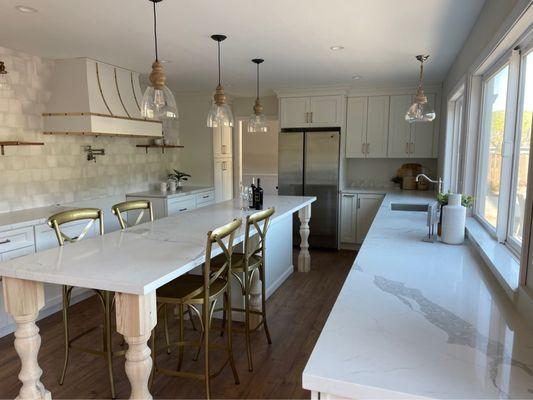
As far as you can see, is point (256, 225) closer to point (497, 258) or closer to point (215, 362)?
point (215, 362)

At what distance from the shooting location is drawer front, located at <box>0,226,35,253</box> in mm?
3009

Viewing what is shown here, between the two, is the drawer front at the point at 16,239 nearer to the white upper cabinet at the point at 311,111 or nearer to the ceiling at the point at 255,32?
the ceiling at the point at 255,32

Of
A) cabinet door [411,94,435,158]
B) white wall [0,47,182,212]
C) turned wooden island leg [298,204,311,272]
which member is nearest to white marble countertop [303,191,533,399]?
turned wooden island leg [298,204,311,272]

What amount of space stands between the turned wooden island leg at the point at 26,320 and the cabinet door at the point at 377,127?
4666 millimetres

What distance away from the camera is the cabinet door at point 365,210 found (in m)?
5.46

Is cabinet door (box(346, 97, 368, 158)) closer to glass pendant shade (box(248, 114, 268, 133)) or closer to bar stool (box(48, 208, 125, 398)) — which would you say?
glass pendant shade (box(248, 114, 268, 133))

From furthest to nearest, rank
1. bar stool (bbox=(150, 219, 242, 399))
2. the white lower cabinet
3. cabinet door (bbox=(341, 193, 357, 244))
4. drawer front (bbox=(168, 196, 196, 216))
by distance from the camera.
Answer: cabinet door (bbox=(341, 193, 357, 244))
the white lower cabinet
drawer front (bbox=(168, 196, 196, 216))
bar stool (bbox=(150, 219, 242, 399))

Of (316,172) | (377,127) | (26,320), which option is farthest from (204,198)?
(26,320)

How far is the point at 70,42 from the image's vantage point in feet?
10.9

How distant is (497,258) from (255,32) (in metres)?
2.29

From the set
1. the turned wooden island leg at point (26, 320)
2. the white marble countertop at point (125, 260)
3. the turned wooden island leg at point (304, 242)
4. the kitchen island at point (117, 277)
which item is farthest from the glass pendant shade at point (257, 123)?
the turned wooden island leg at point (26, 320)

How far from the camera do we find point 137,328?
1.78 meters

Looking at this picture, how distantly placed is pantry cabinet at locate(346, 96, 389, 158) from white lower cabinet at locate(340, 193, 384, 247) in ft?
2.08

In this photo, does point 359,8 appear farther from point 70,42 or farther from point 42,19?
point 70,42
